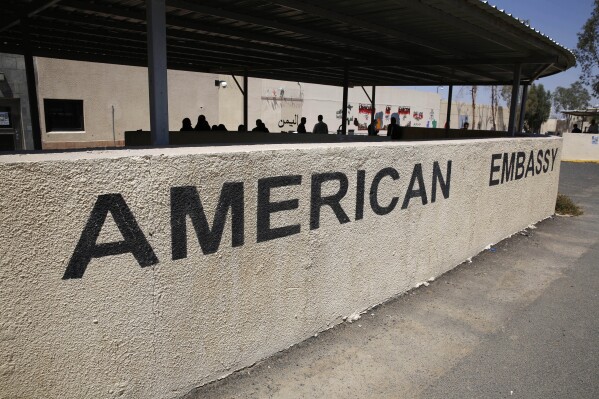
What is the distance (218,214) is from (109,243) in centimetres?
73

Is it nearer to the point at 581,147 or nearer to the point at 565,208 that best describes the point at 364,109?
the point at 581,147

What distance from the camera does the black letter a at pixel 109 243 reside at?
2.44 meters

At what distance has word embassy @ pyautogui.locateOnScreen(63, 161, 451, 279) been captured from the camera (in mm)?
2482

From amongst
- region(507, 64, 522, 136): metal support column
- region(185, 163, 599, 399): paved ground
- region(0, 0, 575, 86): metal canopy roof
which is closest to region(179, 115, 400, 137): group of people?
region(0, 0, 575, 86): metal canopy roof

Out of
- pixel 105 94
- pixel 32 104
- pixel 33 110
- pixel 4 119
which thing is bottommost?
pixel 4 119

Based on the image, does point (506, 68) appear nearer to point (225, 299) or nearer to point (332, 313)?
point (332, 313)

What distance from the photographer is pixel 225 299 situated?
3.20 m

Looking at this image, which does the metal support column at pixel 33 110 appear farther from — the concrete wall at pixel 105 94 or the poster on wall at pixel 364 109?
the poster on wall at pixel 364 109

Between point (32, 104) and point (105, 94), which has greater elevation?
point (105, 94)

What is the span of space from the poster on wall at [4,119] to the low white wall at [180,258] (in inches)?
699

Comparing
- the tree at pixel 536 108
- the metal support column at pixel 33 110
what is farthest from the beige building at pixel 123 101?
the tree at pixel 536 108

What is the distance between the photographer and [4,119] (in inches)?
679

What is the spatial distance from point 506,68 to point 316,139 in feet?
18.2

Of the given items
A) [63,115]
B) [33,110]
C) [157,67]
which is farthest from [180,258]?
[63,115]
